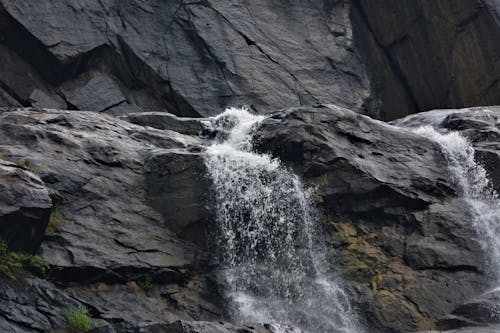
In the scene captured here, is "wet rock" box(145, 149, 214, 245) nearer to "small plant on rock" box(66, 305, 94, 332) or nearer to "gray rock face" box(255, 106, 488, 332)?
"gray rock face" box(255, 106, 488, 332)

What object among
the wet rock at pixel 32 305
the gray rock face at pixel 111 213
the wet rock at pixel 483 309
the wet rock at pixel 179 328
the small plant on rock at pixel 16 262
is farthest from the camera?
the gray rock face at pixel 111 213

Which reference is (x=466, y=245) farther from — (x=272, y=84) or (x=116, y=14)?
(x=116, y=14)

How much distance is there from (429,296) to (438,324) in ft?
2.52

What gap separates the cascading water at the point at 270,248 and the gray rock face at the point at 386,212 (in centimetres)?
40

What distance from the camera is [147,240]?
1449cm

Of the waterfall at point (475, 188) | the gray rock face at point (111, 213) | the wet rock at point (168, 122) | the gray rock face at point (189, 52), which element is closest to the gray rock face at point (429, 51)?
the gray rock face at point (189, 52)

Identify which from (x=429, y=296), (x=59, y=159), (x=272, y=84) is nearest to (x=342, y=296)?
(x=429, y=296)

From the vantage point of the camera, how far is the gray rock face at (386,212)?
47.4 feet

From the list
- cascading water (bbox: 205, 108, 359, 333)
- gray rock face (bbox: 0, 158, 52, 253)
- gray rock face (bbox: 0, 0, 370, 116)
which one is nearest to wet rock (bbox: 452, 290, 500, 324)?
cascading water (bbox: 205, 108, 359, 333)

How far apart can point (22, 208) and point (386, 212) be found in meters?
7.16

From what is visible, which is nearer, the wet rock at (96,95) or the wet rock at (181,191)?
the wet rock at (181,191)

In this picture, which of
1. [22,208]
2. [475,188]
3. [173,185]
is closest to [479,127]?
[475,188]

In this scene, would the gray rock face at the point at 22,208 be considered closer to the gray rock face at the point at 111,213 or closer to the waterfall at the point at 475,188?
the gray rock face at the point at 111,213

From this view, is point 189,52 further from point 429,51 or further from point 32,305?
point 32,305
